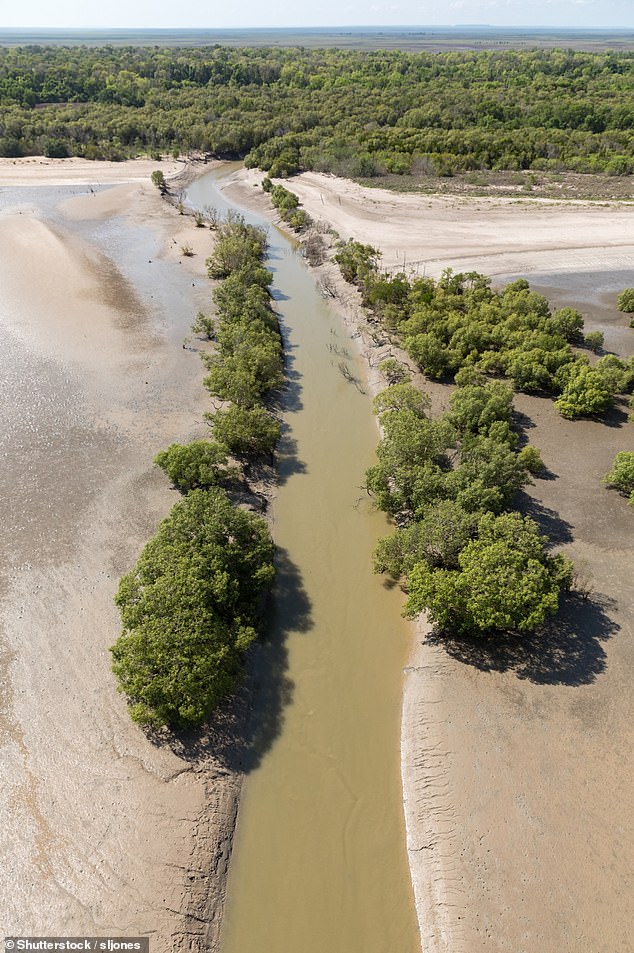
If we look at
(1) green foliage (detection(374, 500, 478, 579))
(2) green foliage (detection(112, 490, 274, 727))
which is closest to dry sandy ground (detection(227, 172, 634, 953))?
(1) green foliage (detection(374, 500, 478, 579))

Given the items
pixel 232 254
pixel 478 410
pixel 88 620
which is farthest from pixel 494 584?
pixel 232 254

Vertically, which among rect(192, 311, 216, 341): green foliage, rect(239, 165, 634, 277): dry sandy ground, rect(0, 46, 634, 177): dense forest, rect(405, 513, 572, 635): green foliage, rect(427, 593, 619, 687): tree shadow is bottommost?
rect(427, 593, 619, 687): tree shadow

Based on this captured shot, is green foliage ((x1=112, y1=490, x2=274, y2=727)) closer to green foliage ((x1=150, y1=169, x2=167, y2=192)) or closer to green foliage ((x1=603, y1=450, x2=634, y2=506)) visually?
green foliage ((x1=603, y1=450, x2=634, y2=506))

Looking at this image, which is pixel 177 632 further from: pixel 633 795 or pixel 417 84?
pixel 417 84

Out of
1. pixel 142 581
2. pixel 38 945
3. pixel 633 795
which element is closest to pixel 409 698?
pixel 633 795

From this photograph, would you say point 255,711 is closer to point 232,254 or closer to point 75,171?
point 232,254

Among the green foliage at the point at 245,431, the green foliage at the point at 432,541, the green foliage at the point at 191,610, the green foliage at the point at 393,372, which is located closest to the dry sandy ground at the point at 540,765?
the green foliage at the point at 432,541
